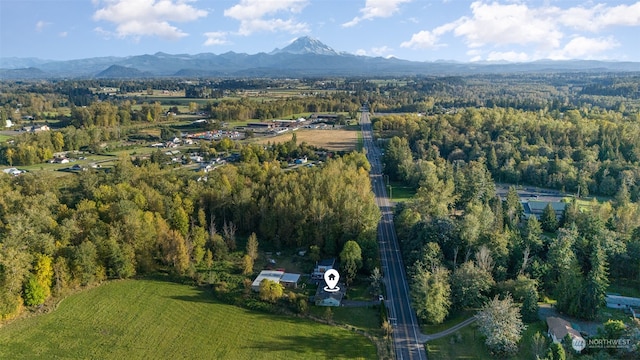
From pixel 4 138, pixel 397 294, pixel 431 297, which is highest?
pixel 4 138

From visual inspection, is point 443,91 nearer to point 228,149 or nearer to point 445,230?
point 228,149

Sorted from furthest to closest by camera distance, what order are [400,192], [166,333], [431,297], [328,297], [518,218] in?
1. [400,192]
2. [518,218]
3. [328,297]
4. [166,333]
5. [431,297]

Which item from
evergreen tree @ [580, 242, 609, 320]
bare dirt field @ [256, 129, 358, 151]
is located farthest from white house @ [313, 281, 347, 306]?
bare dirt field @ [256, 129, 358, 151]

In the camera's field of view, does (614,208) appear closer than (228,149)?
Yes

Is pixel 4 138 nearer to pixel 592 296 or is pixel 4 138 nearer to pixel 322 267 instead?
pixel 322 267

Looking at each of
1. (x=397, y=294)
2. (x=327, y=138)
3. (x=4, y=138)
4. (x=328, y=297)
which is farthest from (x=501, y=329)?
(x=4, y=138)

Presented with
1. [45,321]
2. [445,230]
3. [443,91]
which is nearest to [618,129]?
[445,230]
